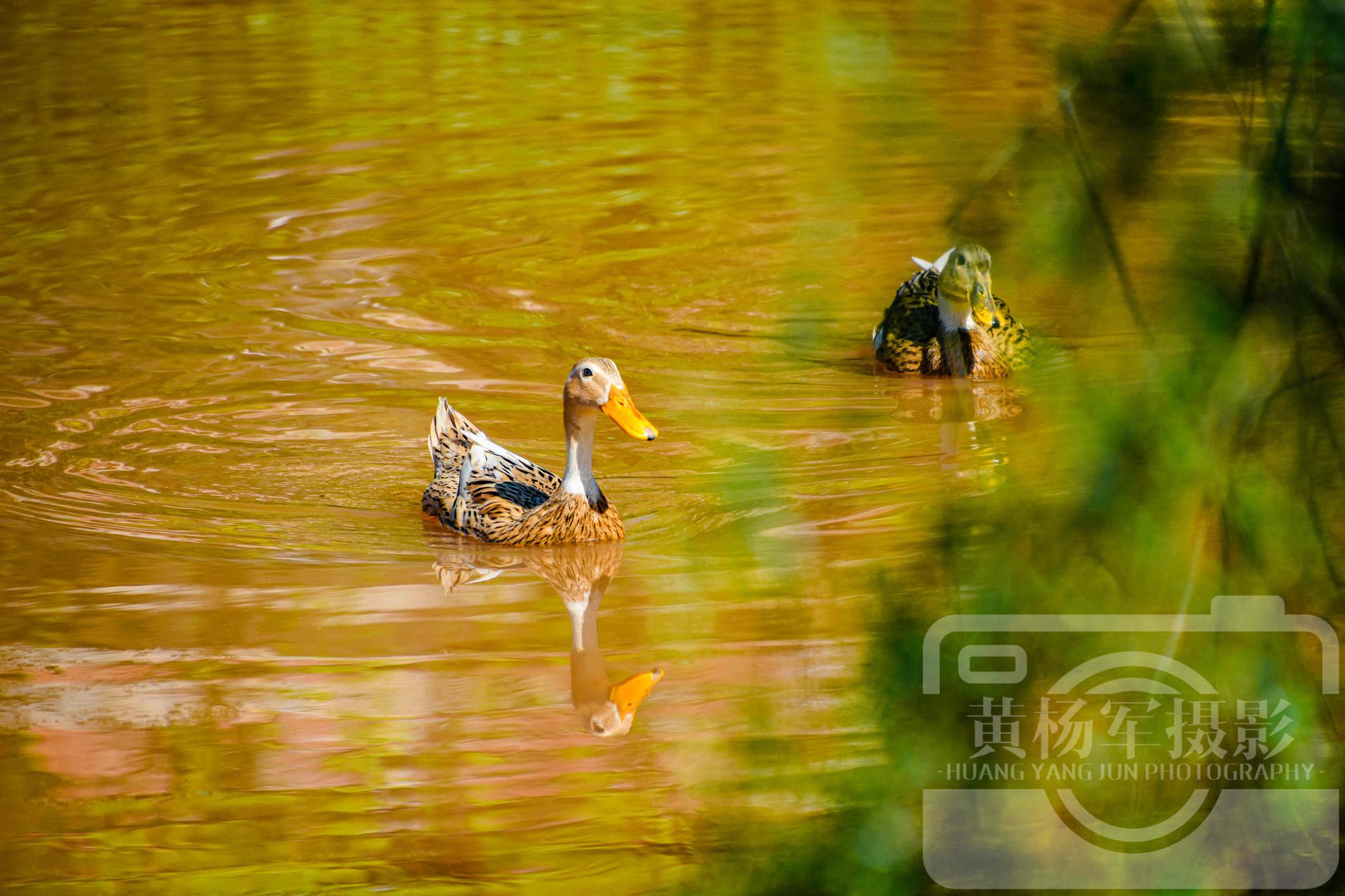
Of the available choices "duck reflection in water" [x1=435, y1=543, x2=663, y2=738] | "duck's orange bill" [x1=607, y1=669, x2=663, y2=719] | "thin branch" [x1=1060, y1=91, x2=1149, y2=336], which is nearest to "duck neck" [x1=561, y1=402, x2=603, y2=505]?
"duck reflection in water" [x1=435, y1=543, x2=663, y2=738]

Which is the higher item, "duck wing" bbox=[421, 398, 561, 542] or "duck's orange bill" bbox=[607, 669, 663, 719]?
"duck's orange bill" bbox=[607, 669, 663, 719]

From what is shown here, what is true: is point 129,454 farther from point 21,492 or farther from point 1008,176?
point 1008,176

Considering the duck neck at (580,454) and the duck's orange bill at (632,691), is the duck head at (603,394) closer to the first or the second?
the duck neck at (580,454)

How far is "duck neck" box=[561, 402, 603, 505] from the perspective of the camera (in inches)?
251

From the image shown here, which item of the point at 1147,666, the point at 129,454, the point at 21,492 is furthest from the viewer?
the point at 129,454

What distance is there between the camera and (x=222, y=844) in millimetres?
4078

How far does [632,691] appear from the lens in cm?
486

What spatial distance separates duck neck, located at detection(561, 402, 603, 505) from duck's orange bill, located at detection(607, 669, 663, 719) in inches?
57.0

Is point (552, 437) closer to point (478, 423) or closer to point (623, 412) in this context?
point (478, 423)

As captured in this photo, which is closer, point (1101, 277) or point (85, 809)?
point (1101, 277)

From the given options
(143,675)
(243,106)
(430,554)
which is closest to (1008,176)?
(143,675)

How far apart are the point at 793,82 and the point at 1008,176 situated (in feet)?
1.43

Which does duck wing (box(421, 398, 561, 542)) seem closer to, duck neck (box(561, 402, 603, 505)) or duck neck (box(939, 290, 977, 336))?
duck neck (box(561, 402, 603, 505))

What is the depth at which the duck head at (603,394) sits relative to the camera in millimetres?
6414
